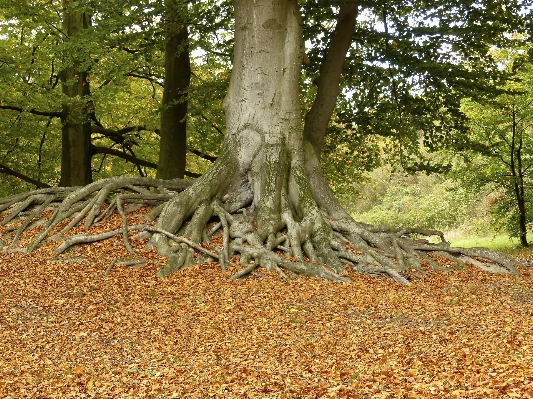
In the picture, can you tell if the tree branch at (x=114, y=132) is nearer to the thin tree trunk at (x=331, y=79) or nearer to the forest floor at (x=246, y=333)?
the thin tree trunk at (x=331, y=79)

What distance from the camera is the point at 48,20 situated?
15.7 metres

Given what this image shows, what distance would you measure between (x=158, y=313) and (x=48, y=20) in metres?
11.9

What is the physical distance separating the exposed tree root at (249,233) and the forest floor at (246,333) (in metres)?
0.30

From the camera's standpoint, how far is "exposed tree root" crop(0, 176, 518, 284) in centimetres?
862

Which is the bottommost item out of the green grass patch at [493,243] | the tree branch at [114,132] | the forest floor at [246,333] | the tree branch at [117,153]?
the green grass patch at [493,243]

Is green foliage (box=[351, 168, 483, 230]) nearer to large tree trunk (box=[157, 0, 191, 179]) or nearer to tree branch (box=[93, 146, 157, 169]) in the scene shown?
tree branch (box=[93, 146, 157, 169])

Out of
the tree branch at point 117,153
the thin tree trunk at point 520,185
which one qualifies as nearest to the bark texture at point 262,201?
the tree branch at point 117,153

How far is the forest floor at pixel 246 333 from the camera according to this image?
4.42 m

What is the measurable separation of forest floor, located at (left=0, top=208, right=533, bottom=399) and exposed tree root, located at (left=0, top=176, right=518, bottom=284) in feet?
0.97

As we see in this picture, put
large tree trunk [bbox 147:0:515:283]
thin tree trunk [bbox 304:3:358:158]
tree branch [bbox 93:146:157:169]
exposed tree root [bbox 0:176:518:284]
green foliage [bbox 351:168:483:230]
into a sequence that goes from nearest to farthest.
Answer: exposed tree root [bbox 0:176:518:284] < large tree trunk [bbox 147:0:515:283] < thin tree trunk [bbox 304:3:358:158] < tree branch [bbox 93:146:157:169] < green foliage [bbox 351:168:483:230]

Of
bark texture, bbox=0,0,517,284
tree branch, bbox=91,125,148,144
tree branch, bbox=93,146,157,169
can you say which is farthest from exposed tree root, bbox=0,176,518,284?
tree branch, bbox=91,125,148,144

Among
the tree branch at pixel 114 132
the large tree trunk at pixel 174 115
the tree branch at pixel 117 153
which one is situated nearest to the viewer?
the large tree trunk at pixel 174 115

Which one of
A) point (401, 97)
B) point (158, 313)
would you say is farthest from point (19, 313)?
point (401, 97)

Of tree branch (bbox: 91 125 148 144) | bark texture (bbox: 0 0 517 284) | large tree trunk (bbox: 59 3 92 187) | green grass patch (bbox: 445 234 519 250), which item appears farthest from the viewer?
green grass patch (bbox: 445 234 519 250)
